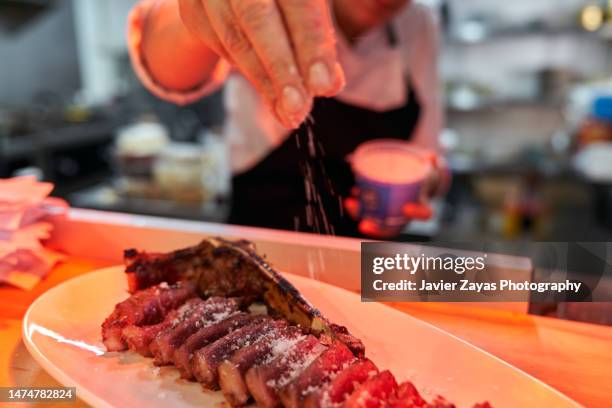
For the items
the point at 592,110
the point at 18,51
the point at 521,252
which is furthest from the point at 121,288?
the point at 18,51

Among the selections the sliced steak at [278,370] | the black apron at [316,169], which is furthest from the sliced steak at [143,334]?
the black apron at [316,169]

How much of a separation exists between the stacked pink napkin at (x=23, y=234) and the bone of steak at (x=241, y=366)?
0.70 metres

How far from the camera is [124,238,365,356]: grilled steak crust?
1.10m

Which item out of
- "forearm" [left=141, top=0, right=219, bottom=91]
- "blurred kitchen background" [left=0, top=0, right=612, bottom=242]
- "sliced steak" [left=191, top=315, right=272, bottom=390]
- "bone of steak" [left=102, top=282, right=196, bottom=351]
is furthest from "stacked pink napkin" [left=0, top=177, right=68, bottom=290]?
"blurred kitchen background" [left=0, top=0, right=612, bottom=242]

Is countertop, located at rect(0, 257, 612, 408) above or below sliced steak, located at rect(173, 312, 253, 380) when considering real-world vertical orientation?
below

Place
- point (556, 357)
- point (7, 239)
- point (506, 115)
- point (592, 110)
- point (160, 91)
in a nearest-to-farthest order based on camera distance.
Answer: point (556, 357) < point (7, 239) < point (160, 91) < point (592, 110) < point (506, 115)

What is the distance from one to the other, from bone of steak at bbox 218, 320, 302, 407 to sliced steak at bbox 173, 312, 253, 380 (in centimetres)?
9

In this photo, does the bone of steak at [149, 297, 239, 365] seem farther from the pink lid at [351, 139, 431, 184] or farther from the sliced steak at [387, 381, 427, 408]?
the pink lid at [351, 139, 431, 184]

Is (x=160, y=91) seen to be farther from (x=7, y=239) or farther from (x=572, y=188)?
(x=572, y=188)

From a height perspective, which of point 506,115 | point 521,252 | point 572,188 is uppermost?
point 506,115

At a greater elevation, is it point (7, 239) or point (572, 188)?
point (7, 239)

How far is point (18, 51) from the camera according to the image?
16.9 feet

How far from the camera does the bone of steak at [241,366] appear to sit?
2.96ft

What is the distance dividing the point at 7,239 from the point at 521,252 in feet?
4.34
